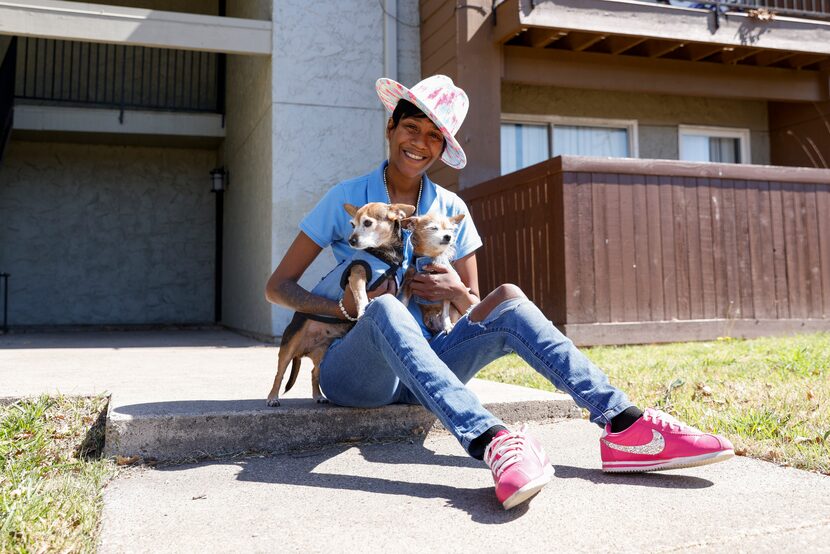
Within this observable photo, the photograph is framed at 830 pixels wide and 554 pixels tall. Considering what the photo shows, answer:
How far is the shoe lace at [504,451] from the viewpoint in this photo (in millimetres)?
2053

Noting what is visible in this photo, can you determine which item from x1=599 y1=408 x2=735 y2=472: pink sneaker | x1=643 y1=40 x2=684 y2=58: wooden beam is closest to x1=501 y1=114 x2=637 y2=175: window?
x1=643 y1=40 x2=684 y2=58: wooden beam

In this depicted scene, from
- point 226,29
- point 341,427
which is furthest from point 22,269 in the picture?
point 341,427

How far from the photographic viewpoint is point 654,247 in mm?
6465

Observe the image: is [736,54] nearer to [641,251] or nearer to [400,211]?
[641,251]

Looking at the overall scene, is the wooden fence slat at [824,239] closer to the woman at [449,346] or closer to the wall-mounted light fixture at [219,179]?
the woman at [449,346]

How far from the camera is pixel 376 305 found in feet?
7.89

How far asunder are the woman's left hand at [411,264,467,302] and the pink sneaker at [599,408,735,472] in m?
0.77

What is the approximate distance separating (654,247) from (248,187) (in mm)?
5155

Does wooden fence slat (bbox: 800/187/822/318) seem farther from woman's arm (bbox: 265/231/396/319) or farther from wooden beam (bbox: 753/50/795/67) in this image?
woman's arm (bbox: 265/231/396/319)

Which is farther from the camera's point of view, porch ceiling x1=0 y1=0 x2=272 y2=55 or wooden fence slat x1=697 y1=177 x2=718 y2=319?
porch ceiling x1=0 y1=0 x2=272 y2=55

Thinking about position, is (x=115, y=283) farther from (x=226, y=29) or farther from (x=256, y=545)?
(x=256, y=545)

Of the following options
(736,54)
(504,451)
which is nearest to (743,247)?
(736,54)

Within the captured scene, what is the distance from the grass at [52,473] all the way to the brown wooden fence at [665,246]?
13.7ft

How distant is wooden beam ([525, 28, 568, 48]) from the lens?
23.4 ft
